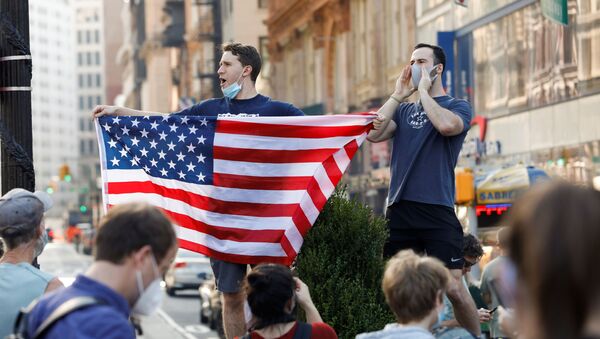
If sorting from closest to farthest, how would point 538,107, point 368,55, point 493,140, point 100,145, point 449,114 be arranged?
point 449,114 → point 100,145 → point 538,107 → point 493,140 → point 368,55

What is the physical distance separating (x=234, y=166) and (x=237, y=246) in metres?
0.50

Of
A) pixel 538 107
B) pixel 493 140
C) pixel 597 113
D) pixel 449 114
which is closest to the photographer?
pixel 449 114

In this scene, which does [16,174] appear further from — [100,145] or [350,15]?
[350,15]

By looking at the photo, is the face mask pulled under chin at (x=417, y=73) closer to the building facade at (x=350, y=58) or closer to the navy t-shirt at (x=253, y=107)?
the navy t-shirt at (x=253, y=107)

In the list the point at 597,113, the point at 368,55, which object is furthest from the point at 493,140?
the point at 368,55

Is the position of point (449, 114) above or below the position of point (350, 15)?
below

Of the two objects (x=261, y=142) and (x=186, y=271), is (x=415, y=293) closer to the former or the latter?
(x=261, y=142)

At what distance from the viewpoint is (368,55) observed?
43625mm

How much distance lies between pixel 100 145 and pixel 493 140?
24857 millimetres

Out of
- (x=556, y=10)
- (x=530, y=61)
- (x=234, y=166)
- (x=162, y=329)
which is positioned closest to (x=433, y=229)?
(x=234, y=166)

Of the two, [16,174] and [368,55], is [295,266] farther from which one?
[368,55]

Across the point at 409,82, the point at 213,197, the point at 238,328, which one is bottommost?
the point at 238,328

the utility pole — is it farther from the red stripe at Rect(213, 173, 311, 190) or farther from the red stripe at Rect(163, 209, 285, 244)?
the red stripe at Rect(213, 173, 311, 190)

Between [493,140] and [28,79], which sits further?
[493,140]
